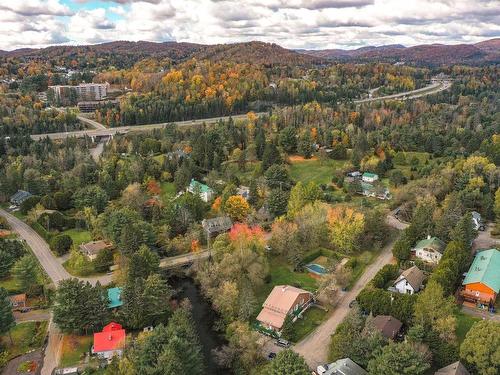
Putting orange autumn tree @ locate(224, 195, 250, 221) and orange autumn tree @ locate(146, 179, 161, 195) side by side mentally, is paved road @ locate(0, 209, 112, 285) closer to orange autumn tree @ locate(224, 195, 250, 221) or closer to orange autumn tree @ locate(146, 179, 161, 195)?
orange autumn tree @ locate(146, 179, 161, 195)

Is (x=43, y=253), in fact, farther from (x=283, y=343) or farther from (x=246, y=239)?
(x=283, y=343)

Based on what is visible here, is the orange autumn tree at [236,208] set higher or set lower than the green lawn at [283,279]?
higher

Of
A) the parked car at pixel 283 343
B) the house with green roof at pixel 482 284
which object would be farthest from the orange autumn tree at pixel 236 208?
the house with green roof at pixel 482 284

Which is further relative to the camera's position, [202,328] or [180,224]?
[180,224]

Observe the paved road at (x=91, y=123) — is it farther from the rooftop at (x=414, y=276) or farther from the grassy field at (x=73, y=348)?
the rooftop at (x=414, y=276)

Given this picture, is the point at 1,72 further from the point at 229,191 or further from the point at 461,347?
the point at 461,347

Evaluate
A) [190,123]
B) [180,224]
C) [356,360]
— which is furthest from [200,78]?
[356,360]

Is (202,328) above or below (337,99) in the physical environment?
below
